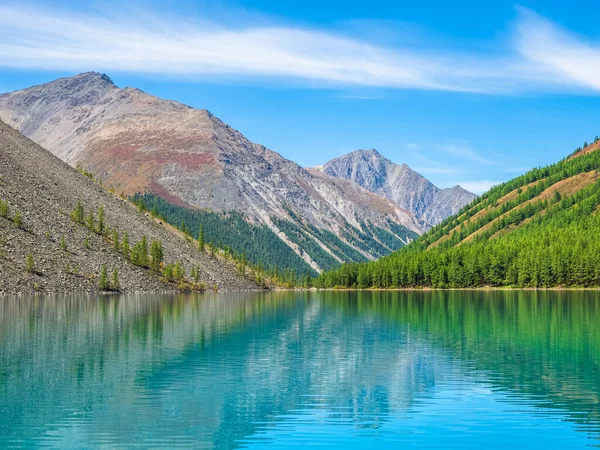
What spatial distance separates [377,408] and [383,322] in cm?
5928

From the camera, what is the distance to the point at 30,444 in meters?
33.4

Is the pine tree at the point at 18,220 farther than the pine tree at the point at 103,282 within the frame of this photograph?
Yes

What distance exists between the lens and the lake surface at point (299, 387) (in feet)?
117

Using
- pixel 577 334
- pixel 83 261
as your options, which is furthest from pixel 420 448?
pixel 83 261

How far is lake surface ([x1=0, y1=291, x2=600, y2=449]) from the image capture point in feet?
117

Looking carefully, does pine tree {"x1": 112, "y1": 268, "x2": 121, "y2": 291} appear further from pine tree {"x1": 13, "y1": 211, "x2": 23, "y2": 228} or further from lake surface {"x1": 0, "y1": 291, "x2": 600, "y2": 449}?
lake surface {"x1": 0, "y1": 291, "x2": 600, "y2": 449}

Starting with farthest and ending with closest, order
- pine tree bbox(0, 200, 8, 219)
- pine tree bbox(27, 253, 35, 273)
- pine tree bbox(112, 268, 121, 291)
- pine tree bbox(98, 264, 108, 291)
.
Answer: pine tree bbox(112, 268, 121, 291)
pine tree bbox(0, 200, 8, 219)
pine tree bbox(98, 264, 108, 291)
pine tree bbox(27, 253, 35, 273)

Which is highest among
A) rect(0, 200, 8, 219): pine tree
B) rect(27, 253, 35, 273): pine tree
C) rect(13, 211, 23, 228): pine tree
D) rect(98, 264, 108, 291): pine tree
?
rect(0, 200, 8, 219): pine tree

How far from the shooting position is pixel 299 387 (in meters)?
48.4

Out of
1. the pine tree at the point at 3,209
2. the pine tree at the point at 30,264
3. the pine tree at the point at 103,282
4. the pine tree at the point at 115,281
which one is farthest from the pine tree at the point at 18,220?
the pine tree at the point at 115,281

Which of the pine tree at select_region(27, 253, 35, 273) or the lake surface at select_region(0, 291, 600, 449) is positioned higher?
the pine tree at select_region(27, 253, 35, 273)

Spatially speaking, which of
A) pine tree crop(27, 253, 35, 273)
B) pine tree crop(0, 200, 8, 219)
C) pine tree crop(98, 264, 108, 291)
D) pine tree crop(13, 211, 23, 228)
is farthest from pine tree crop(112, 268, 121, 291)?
pine tree crop(0, 200, 8, 219)

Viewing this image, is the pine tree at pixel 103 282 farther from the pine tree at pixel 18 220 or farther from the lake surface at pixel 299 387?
the lake surface at pixel 299 387

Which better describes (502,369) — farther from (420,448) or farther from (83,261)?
(83,261)
